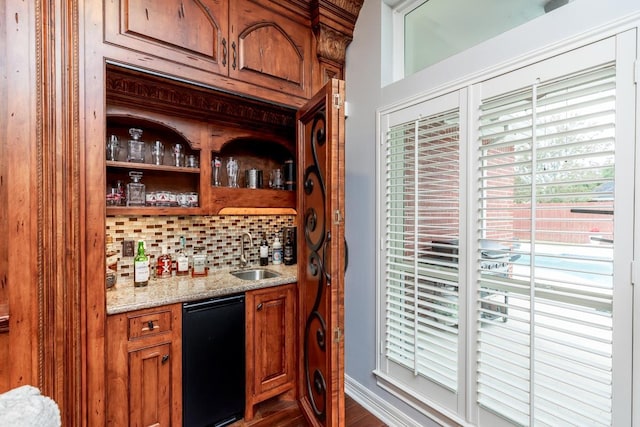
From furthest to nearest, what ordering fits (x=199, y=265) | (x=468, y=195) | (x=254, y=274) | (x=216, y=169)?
(x=254, y=274), (x=216, y=169), (x=199, y=265), (x=468, y=195)

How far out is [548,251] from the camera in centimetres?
126

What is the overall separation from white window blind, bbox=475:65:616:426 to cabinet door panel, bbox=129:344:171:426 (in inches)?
67.9

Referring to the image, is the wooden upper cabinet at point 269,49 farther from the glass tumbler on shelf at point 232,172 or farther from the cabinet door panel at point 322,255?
the glass tumbler on shelf at point 232,172

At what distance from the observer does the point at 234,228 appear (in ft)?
8.54

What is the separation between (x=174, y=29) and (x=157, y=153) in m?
0.90

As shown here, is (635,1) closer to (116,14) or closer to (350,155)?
(350,155)

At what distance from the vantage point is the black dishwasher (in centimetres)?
174

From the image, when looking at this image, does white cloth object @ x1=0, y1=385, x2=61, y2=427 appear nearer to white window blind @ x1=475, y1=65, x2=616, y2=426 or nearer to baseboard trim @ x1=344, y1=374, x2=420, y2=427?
white window blind @ x1=475, y1=65, x2=616, y2=426

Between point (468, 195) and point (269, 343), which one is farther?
point (269, 343)

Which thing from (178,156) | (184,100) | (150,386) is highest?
(184,100)

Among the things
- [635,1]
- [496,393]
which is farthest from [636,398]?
[635,1]

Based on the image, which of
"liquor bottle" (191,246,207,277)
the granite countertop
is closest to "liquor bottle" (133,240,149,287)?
the granite countertop

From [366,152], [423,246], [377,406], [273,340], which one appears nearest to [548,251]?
[423,246]

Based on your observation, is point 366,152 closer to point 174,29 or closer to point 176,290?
point 174,29
